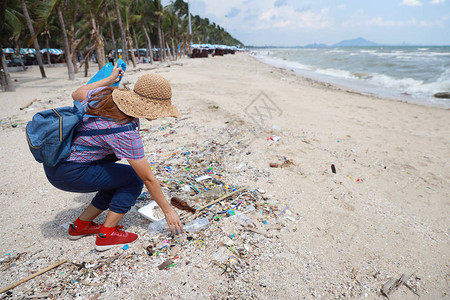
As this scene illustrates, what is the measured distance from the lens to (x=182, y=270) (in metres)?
2.01

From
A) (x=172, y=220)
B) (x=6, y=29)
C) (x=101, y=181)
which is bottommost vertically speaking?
(x=172, y=220)

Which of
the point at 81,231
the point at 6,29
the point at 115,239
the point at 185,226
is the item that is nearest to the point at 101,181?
the point at 115,239

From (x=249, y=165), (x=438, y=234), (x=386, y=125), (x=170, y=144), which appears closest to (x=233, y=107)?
(x=170, y=144)

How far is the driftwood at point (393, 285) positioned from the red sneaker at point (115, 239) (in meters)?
2.13

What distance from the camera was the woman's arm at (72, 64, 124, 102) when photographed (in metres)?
2.07

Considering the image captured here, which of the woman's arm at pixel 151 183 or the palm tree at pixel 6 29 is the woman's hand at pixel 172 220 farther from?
the palm tree at pixel 6 29

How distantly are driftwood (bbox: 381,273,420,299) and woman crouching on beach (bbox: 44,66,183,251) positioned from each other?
1709mm

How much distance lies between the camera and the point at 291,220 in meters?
2.68

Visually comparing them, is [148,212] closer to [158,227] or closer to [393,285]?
[158,227]

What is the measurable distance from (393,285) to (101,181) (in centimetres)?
249

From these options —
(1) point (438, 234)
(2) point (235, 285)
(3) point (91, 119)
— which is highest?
(3) point (91, 119)

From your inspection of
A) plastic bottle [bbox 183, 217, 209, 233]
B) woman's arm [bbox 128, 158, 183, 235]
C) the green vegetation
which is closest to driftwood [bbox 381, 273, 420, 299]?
plastic bottle [bbox 183, 217, 209, 233]

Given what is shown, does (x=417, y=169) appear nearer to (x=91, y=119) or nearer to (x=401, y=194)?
(x=401, y=194)

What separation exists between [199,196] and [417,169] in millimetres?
3722
